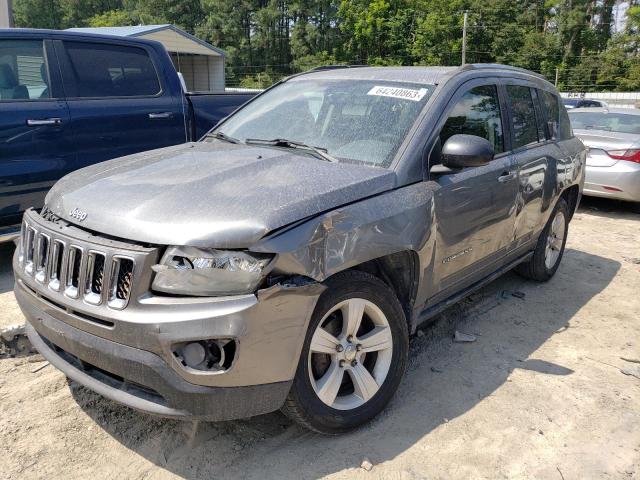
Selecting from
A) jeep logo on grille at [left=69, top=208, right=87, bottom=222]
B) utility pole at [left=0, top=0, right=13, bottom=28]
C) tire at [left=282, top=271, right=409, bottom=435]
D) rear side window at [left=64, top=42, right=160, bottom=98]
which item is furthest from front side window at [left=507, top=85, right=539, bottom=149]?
utility pole at [left=0, top=0, right=13, bottom=28]

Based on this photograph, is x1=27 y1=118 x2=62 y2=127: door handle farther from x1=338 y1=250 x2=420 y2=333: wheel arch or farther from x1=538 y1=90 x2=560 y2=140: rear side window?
x1=538 y1=90 x2=560 y2=140: rear side window

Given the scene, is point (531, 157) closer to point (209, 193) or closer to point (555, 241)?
point (555, 241)

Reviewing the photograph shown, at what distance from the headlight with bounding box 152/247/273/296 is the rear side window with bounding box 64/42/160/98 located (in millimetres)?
3522

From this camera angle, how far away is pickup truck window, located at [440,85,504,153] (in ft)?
11.6

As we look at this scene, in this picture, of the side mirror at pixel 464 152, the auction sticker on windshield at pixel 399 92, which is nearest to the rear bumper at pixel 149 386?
the side mirror at pixel 464 152

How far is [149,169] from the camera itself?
3.03 meters

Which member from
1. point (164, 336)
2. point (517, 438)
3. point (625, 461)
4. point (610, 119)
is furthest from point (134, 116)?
point (610, 119)

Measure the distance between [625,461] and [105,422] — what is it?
2.62 meters

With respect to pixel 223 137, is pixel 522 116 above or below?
above

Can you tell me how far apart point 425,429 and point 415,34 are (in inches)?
2431

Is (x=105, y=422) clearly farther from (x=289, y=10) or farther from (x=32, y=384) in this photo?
(x=289, y=10)

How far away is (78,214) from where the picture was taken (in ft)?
8.55

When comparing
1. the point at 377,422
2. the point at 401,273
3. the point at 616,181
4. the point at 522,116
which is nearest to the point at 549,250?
Result: the point at 522,116

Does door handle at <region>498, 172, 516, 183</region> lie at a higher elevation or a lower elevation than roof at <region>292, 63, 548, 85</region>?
lower
